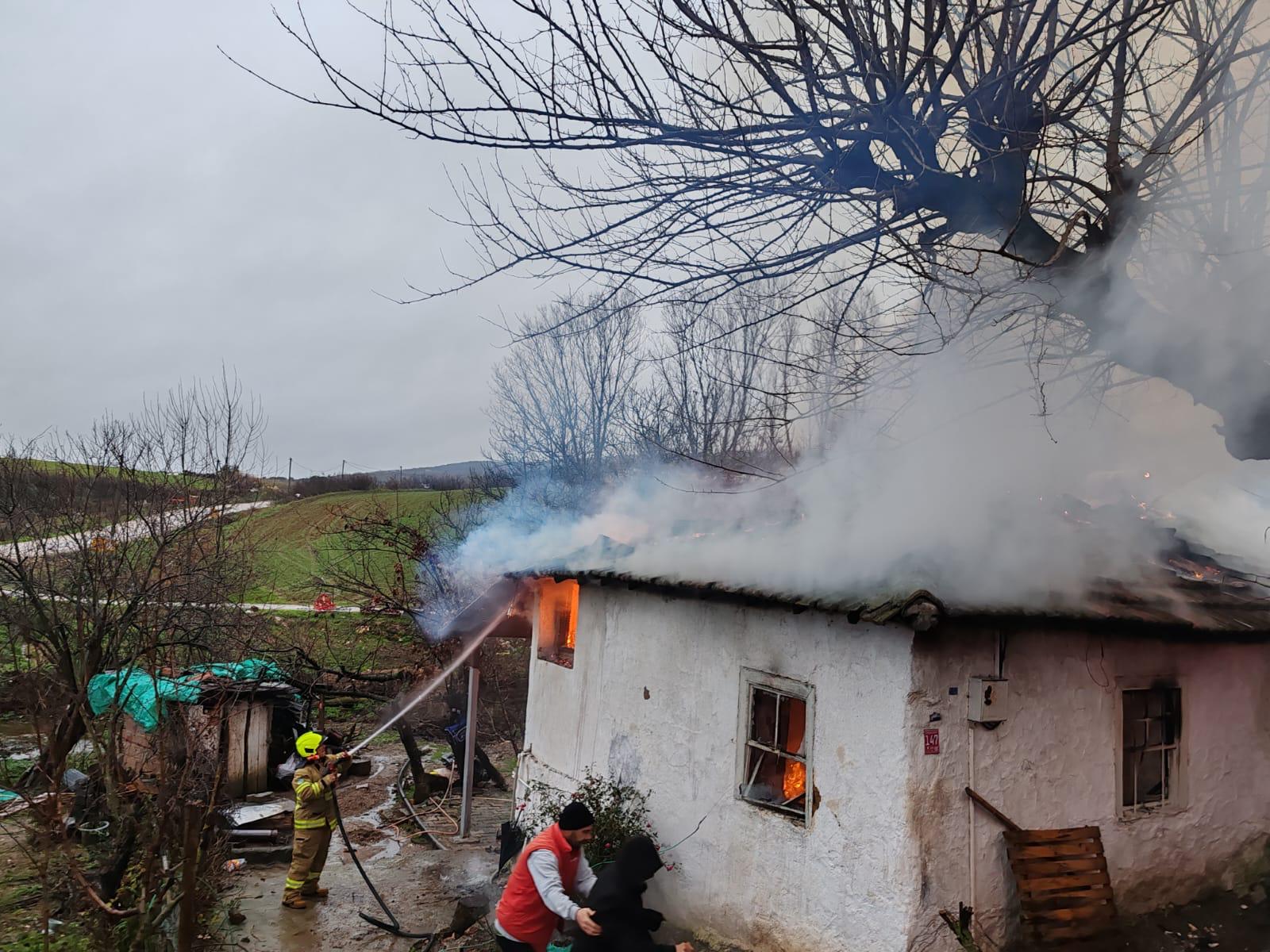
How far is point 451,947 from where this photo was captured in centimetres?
820

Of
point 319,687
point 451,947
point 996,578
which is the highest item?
point 996,578

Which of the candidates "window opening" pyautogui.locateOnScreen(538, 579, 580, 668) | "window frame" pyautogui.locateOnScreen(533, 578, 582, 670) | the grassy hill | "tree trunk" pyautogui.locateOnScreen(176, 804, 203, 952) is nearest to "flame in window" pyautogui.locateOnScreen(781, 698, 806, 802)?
"window frame" pyautogui.locateOnScreen(533, 578, 582, 670)

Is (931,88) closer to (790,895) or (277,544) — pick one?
(790,895)

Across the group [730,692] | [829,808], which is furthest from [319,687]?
[829,808]

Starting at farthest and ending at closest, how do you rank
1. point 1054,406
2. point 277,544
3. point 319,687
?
1. point 277,544
2. point 319,687
3. point 1054,406

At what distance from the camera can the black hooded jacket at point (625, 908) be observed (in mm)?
5164

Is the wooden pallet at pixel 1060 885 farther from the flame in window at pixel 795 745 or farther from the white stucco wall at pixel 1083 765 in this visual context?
the flame in window at pixel 795 745

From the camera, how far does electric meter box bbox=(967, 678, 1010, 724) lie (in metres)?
6.25

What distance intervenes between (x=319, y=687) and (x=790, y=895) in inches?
409

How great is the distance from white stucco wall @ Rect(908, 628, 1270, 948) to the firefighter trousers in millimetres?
6825

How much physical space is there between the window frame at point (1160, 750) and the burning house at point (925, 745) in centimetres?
3

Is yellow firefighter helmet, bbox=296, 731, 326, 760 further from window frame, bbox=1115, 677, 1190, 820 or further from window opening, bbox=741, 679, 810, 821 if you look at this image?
window frame, bbox=1115, 677, 1190, 820

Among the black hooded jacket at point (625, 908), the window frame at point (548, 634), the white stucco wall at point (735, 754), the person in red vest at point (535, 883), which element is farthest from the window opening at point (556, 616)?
the black hooded jacket at point (625, 908)

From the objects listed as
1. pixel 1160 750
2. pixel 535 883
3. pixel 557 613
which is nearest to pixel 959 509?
pixel 1160 750
